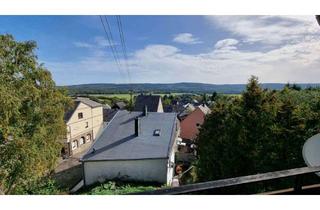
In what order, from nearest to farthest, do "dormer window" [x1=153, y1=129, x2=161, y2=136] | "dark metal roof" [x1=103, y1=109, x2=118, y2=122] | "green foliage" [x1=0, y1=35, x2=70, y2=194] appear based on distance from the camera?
"green foliage" [x1=0, y1=35, x2=70, y2=194]
"dormer window" [x1=153, y1=129, x2=161, y2=136]
"dark metal roof" [x1=103, y1=109, x2=118, y2=122]

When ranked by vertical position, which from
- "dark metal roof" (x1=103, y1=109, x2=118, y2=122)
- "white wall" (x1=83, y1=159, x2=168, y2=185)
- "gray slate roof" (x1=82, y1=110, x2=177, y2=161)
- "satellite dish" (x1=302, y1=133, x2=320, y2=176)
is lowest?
"white wall" (x1=83, y1=159, x2=168, y2=185)

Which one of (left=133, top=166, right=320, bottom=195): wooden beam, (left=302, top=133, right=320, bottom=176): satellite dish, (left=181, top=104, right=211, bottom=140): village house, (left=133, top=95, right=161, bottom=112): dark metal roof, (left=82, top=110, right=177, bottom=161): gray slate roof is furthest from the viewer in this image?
(left=133, top=95, right=161, bottom=112): dark metal roof

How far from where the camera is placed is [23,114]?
412 centimetres

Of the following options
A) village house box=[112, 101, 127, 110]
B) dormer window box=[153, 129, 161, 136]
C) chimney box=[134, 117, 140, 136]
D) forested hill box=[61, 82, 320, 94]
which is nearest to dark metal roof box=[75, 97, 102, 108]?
village house box=[112, 101, 127, 110]

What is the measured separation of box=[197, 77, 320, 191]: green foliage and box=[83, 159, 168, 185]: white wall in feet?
2.67

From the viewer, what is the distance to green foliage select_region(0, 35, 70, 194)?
374 centimetres

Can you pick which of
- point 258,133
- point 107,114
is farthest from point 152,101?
point 258,133

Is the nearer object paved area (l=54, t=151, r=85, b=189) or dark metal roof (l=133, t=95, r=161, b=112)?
paved area (l=54, t=151, r=85, b=189)

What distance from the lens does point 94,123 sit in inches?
306

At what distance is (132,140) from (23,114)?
7.48 feet

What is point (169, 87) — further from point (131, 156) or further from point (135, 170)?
point (135, 170)

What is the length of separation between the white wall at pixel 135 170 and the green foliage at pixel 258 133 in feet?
2.67

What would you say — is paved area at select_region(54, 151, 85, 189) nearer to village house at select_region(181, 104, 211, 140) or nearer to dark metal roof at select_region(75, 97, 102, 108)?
dark metal roof at select_region(75, 97, 102, 108)

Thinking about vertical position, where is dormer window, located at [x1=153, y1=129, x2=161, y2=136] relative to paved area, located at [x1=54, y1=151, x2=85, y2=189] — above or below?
above
